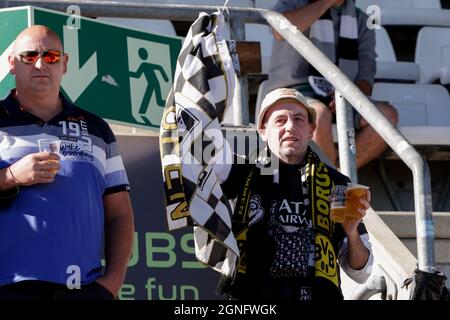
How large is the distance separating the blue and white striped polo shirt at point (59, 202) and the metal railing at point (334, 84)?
1087 millimetres

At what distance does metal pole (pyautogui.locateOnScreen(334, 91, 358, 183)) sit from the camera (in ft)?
18.8

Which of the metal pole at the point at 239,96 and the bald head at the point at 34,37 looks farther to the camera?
the metal pole at the point at 239,96

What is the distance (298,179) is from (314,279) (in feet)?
1.27

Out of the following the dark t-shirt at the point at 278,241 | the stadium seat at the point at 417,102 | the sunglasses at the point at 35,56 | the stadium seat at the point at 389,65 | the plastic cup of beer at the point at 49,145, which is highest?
the stadium seat at the point at 389,65

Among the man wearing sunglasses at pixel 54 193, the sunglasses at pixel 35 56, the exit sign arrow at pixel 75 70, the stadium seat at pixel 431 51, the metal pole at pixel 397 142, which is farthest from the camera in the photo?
the stadium seat at pixel 431 51

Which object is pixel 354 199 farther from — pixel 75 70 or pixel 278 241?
pixel 75 70

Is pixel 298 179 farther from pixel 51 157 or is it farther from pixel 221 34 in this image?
pixel 51 157

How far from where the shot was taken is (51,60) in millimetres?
4531

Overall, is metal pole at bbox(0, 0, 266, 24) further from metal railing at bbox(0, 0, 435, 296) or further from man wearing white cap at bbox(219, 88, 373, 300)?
man wearing white cap at bbox(219, 88, 373, 300)

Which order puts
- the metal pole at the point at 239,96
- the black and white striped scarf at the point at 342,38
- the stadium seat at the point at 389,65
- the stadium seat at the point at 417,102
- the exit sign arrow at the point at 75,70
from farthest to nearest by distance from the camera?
the stadium seat at the point at 389,65 < the stadium seat at the point at 417,102 < the black and white striped scarf at the point at 342,38 < the metal pole at the point at 239,96 < the exit sign arrow at the point at 75,70

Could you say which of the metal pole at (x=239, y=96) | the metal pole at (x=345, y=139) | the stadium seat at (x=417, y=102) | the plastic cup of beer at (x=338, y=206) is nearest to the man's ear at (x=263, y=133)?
the plastic cup of beer at (x=338, y=206)

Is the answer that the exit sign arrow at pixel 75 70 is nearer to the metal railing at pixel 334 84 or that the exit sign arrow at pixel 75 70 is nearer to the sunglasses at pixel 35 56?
the metal railing at pixel 334 84

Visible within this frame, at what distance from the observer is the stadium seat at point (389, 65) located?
8203 millimetres

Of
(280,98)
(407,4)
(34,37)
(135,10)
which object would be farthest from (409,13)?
(34,37)
